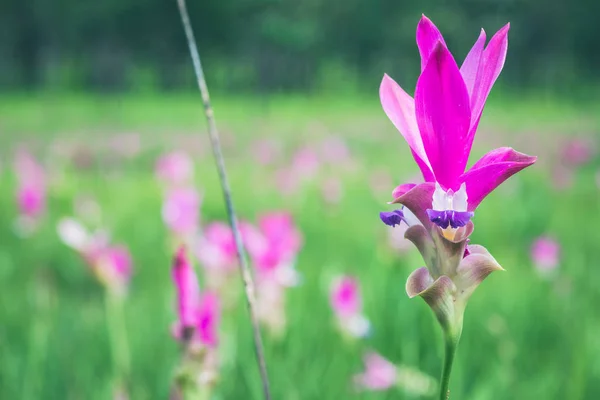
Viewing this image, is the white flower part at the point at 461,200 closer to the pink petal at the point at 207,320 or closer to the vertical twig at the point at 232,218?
the vertical twig at the point at 232,218

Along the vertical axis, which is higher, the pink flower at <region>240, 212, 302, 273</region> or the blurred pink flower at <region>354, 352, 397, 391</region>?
the pink flower at <region>240, 212, 302, 273</region>

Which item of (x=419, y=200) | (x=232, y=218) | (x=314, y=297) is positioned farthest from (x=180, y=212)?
(x=419, y=200)

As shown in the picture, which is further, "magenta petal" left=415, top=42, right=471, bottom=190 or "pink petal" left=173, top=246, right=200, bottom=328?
"pink petal" left=173, top=246, right=200, bottom=328

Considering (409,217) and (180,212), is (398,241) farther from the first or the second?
(409,217)

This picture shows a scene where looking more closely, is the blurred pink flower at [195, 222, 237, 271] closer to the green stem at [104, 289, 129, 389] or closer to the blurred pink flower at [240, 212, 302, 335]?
the blurred pink flower at [240, 212, 302, 335]

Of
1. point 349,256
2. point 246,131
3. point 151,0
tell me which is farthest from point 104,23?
point 349,256

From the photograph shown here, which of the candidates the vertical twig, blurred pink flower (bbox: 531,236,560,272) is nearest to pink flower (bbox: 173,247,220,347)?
the vertical twig

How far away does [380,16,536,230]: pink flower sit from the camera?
321mm

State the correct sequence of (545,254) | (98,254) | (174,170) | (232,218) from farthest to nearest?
(174,170) → (545,254) → (98,254) → (232,218)

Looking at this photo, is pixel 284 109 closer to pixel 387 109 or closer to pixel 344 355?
pixel 344 355

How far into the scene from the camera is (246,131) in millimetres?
6828

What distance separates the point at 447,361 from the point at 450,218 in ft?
0.25

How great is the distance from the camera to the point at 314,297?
175cm

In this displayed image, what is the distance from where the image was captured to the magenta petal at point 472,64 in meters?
0.34
